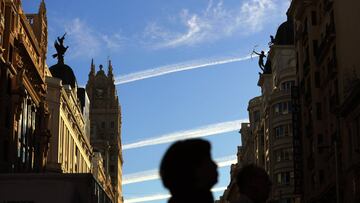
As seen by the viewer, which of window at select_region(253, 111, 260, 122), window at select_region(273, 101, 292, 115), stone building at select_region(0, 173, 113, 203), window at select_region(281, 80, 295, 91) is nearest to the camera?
stone building at select_region(0, 173, 113, 203)

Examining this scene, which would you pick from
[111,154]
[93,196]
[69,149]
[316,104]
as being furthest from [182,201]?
[111,154]

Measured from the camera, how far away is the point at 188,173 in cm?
495

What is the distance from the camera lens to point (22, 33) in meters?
61.9

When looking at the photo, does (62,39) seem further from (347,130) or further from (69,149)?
(347,130)

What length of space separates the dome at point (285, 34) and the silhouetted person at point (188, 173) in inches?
3280

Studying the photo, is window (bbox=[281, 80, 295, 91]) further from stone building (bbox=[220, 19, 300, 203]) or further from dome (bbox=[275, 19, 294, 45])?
dome (bbox=[275, 19, 294, 45])

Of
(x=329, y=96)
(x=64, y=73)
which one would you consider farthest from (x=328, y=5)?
(x=64, y=73)

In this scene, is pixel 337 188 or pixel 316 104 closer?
pixel 337 188

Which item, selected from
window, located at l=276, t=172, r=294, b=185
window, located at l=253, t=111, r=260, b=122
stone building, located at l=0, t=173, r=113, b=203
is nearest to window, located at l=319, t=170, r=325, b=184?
window, located at l=276, t=172, r=294, b=185

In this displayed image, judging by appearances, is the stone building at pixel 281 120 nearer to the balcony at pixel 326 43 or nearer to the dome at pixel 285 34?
the dome at pixel 285 34

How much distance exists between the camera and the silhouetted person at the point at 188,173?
4.89m

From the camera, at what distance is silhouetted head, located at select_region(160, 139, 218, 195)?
493 centimetres

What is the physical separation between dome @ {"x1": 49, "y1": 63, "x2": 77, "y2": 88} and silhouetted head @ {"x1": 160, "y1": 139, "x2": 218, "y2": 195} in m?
95.3

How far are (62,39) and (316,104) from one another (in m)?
51.0
